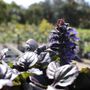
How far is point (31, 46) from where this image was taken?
1.58m

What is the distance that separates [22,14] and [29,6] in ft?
21.7

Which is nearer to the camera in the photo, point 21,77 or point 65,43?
point 21,77

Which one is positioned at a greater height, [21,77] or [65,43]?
[65,43]

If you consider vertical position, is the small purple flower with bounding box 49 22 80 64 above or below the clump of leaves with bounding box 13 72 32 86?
above

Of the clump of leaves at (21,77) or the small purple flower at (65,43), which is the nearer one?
the clump of leaves at (21,77)

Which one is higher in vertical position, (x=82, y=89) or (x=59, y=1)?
(x=59, y=1)

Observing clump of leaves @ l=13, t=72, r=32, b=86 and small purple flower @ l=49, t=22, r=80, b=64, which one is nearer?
clump of leaves @ l=13, t=72, r=32, b=86

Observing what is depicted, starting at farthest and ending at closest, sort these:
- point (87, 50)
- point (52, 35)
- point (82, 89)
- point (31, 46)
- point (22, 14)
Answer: point (22, 14)
point (87, 50)
point (31, 46)
point (52, 35)
point (82, 89)

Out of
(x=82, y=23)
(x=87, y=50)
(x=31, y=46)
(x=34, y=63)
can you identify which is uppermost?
(x=82, y=23)

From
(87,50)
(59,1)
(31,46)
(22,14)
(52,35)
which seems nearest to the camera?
(52,35)

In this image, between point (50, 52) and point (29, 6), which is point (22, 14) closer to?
point (29, 6)

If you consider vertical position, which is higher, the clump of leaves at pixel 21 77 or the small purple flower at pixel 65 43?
the small purple flower at pixel 65 43

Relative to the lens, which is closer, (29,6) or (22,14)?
(22,14)

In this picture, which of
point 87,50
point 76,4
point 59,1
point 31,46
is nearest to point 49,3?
point 59,1
